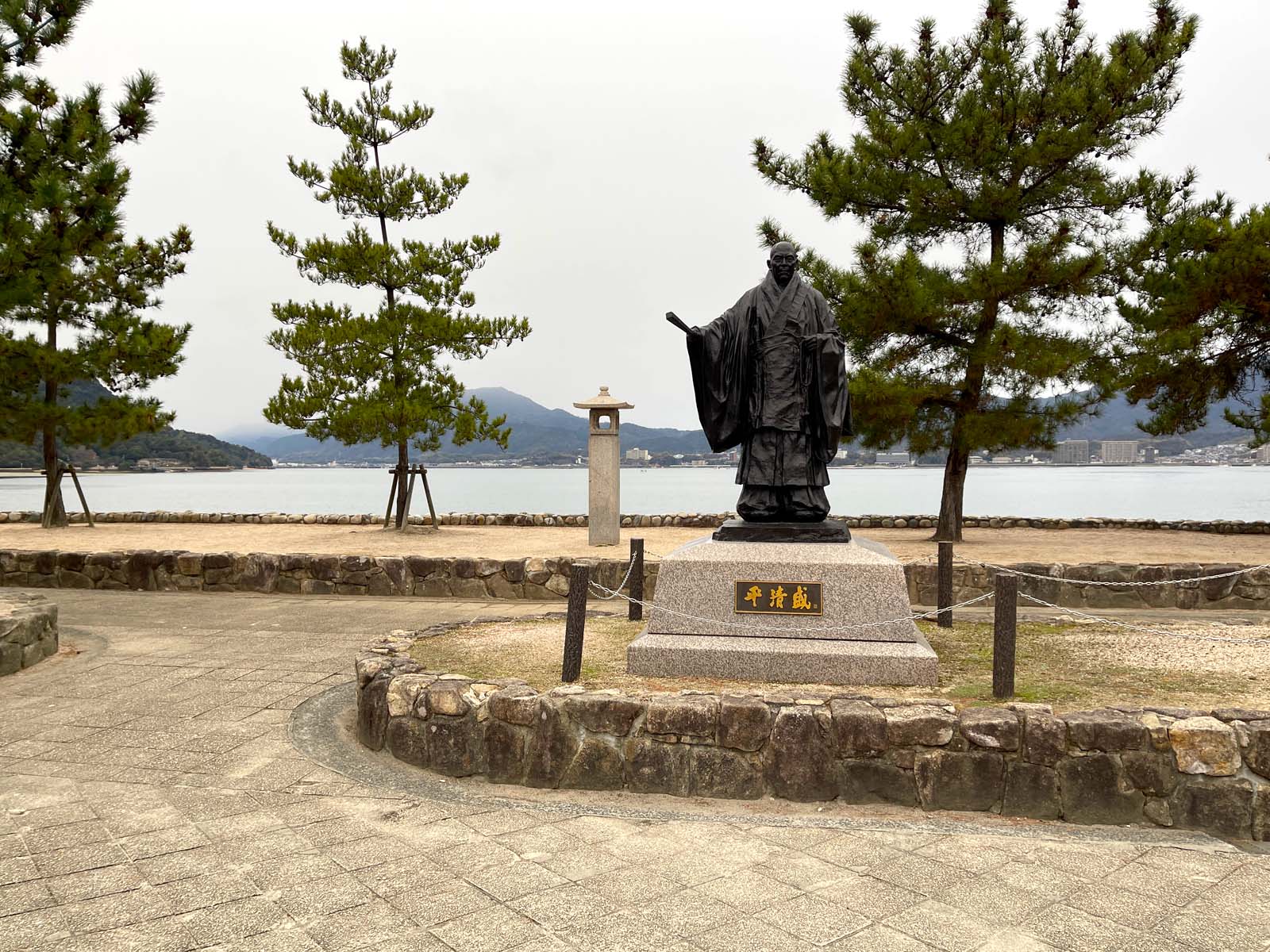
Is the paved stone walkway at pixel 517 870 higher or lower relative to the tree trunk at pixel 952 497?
lower

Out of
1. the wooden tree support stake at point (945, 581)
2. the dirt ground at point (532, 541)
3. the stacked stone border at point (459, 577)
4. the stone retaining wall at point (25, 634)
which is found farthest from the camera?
the dirt ground at point (532, 541)

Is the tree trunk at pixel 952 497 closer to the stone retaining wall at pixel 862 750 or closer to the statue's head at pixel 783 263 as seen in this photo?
the statue's head at pixel 783 263

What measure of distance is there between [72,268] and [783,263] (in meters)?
16.1

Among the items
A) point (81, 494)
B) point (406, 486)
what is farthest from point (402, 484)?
point (81, 494)

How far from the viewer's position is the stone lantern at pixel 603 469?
14.3 meters

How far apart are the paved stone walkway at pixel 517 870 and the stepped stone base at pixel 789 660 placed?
4.37 feet

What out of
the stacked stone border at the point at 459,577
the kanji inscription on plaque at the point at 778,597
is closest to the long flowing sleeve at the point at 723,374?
the kanji inscription on plaque at the point at 778,597

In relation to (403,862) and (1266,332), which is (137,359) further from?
(1266,332)

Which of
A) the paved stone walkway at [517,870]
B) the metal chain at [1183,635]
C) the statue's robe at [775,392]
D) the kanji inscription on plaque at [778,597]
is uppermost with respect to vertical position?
the statue's robe at [775,392]

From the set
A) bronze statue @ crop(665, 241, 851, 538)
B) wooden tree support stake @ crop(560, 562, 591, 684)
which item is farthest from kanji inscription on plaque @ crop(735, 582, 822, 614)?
wooden tree support stake @ crop(560, 562, 591, 684)

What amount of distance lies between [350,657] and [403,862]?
4.29 m

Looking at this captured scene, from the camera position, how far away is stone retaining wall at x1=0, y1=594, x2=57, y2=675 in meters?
7.04

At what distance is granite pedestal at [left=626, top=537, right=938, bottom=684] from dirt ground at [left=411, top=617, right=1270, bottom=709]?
0.12 m

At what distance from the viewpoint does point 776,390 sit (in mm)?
6688
